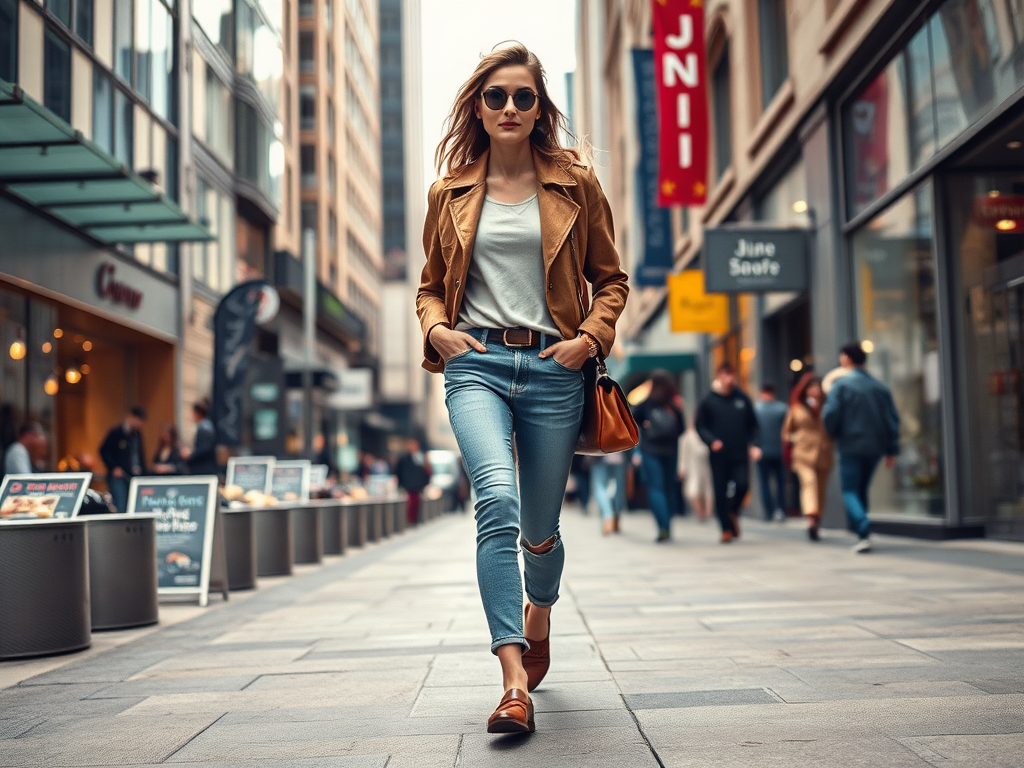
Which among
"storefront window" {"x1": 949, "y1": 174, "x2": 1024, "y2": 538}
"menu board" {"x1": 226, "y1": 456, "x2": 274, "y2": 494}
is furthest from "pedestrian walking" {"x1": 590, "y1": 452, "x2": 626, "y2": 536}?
"storefront window" {"x1": 949, "y1": 174, "x2": 1024, "y2": 538}

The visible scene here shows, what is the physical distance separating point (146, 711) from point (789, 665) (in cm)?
236

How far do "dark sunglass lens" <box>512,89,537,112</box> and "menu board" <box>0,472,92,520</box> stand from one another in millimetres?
3922

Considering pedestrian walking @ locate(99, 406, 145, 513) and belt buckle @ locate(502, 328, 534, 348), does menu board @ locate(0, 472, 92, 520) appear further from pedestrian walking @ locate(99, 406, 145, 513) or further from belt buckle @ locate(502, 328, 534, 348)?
pedestrian walking @ locate(99, 406, 145, 513)

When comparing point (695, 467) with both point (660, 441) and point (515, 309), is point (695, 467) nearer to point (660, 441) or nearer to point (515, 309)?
point (660, 441)

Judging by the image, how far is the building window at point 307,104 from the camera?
37562mm

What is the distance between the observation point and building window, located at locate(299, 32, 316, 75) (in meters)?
27.8

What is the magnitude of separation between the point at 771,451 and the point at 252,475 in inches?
276

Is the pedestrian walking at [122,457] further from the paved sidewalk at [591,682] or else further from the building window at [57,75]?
the paved sidewalk at [591,682]

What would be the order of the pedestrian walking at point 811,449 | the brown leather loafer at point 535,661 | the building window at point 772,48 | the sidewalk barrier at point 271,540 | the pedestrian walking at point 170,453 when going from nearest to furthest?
the brown leather loafer at point 535,661, the sidewalk barrier at point 271,540, the pedestrian walking at point 811,449, the pedestrian walking at point 170,453, the building window at point 772,48

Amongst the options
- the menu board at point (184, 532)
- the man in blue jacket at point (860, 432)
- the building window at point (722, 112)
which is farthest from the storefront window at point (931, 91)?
the building window at point (722, 112)

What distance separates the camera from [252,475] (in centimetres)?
1275

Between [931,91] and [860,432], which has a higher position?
[931,91]

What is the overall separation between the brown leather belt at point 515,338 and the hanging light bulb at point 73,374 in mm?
16507

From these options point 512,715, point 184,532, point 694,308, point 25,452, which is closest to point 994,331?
point 184,532
